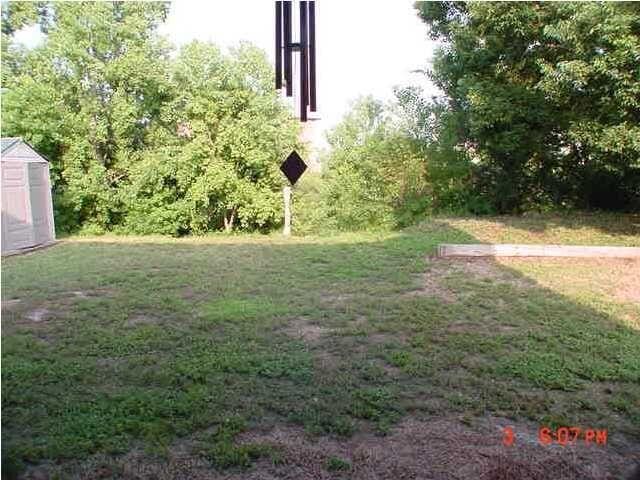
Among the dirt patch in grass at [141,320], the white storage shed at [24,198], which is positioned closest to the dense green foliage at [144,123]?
the white storage shed at [24,198]

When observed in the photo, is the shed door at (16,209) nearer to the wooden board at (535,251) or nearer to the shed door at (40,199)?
the shed door at (40,199)

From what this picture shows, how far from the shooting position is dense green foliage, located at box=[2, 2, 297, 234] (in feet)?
19.3

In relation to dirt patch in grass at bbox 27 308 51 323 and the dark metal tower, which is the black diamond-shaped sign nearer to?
dirt patch in grass at bbox 27 308 51 323

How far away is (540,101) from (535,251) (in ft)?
6.59

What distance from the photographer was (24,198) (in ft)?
17.4

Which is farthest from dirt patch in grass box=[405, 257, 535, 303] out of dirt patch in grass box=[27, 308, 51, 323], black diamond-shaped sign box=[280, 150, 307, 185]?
dirt patch in grass box=[27, 308, 51, 323]

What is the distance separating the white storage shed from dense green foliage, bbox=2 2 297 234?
0.26 meters

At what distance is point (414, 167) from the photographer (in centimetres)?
930

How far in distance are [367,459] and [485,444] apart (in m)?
0.41

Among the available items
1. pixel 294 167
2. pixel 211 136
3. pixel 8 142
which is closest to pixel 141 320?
pixel 294 167

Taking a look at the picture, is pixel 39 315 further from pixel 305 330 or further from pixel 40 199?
pixel 40 199

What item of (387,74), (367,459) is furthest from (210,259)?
(387,74)

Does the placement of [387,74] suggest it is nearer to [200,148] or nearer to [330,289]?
[200,148]

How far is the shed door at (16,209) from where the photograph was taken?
4992 mm
